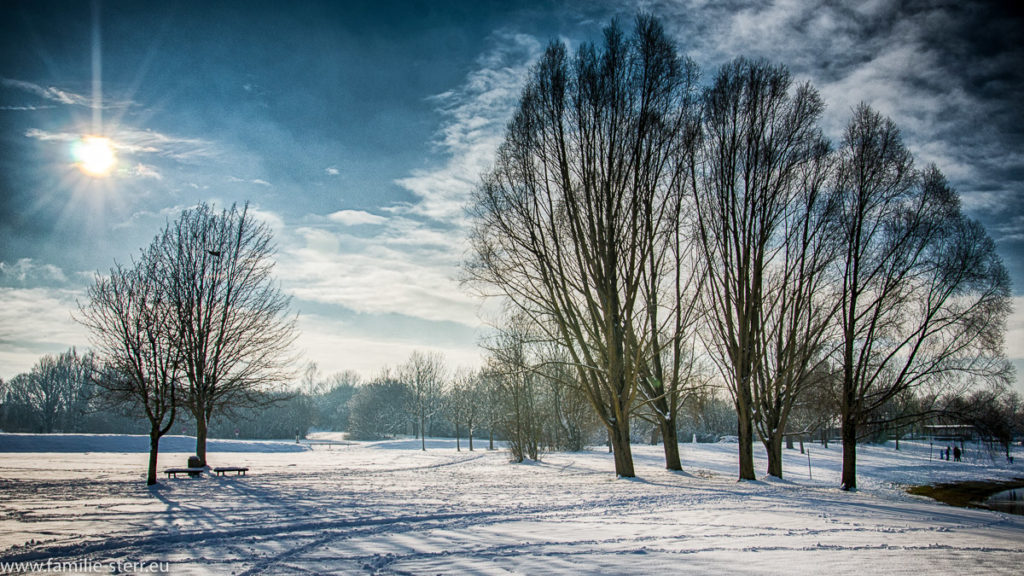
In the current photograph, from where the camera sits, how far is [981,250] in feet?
53.6

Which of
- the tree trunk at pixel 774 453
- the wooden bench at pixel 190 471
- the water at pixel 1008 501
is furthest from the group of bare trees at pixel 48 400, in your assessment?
the water at pixel 1008 501

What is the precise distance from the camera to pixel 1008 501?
1944 cm

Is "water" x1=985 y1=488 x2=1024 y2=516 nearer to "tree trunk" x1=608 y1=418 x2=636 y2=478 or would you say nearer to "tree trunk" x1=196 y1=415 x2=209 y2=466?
"tree trunk" x1=608 y1=418 x2=636 y2=478

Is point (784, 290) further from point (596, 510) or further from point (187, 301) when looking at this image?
point (187, 301)

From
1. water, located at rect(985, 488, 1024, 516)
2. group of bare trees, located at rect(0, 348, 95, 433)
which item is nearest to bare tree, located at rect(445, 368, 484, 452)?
water, located at rect(985, 488, 1024, 516)

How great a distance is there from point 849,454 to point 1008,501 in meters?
9.70

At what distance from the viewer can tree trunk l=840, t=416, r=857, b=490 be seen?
1560cm

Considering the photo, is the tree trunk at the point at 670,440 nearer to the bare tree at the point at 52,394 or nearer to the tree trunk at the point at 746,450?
the tree trunk at the point at 746,450

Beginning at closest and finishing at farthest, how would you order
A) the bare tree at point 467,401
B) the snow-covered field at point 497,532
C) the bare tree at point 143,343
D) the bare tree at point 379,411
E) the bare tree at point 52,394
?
the snow-covered field at point 497,532 → the bare tree at point 143,343 → the bare tree at point 467,401 → the bare tree at point 52,394 → the bare tree at point 379,411

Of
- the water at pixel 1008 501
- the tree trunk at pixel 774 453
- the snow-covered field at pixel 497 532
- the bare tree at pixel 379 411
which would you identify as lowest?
the bare tree at pixel 379 411

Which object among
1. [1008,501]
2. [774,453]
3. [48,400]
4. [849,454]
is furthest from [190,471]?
[48,400]

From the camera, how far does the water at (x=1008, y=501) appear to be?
53.7 ft

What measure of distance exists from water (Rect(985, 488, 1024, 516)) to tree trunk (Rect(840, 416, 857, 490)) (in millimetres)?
4253

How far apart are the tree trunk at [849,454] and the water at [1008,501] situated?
4.25 m
